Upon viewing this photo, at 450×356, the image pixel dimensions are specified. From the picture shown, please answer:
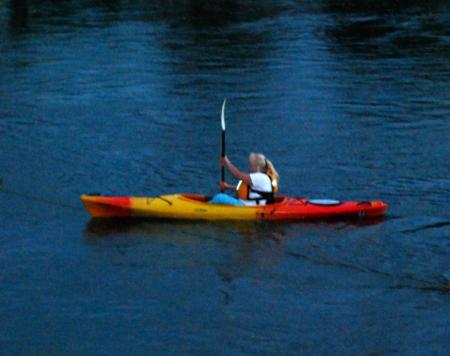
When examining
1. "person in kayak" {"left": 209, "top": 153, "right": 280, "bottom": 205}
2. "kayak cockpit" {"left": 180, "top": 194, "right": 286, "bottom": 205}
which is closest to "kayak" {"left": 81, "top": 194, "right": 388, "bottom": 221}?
"kayak cockpit" {"left": 180, "top": 194, "right": 286, "bottom": 205}

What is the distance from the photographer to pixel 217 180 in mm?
18391

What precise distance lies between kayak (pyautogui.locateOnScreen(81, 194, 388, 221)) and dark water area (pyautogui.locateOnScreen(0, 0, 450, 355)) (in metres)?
0.16

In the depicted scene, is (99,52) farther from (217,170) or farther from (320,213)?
(320,213)

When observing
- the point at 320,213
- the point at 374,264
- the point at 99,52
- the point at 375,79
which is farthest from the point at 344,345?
the point at 99,52

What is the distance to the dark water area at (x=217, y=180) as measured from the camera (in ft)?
41.3

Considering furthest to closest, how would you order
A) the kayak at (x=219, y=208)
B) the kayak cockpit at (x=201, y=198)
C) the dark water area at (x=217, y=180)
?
the kayak cockpit at (x=201, y=198) < the kayak at (x=219, y=208) < the dark water area at (x=217, y=180)

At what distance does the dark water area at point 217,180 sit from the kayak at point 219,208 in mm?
163

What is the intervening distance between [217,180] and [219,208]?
2769 millimetres

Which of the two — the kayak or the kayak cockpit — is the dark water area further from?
the kayak cockpit

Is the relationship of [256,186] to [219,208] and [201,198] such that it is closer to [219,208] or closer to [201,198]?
[219,208]

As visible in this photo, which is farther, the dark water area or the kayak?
the kayak

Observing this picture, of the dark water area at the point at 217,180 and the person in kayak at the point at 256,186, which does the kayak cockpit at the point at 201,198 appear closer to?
the person in kayak at the point at 256,186

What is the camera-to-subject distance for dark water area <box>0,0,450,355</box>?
12.6 metres

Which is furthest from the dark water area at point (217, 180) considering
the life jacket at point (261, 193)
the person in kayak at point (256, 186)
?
the life jacket at point (261, 193)
